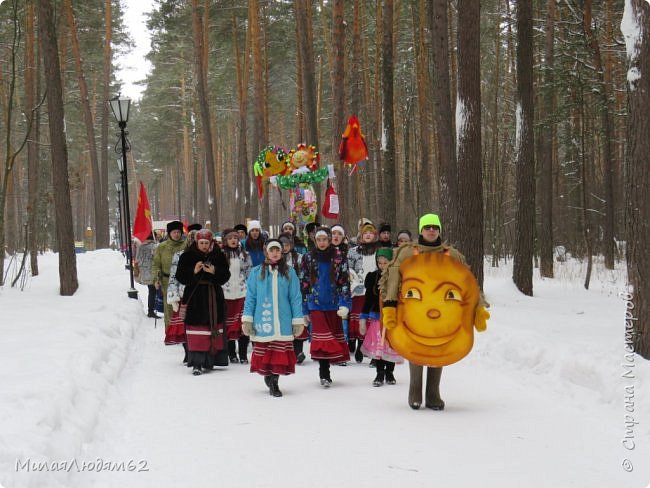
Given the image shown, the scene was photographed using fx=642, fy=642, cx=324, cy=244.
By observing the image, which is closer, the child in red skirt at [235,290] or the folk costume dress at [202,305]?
the folk costume dress at [202,305]

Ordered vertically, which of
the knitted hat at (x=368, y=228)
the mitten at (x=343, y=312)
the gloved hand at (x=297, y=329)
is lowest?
the gloved hand at (x=297, y=329)

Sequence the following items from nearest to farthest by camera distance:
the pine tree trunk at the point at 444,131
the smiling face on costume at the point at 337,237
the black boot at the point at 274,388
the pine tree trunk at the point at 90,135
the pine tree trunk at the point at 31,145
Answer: the black boot at the point at 274,388, the smiling face on costume at the point at 337,237, the pine tree trunk at the point at 444,131, the pine tree trunk at the point at 31,145, the pine tree trunk at the point at 90,135

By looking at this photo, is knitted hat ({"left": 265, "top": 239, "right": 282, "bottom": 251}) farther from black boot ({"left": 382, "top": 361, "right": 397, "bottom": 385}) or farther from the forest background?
the forest background

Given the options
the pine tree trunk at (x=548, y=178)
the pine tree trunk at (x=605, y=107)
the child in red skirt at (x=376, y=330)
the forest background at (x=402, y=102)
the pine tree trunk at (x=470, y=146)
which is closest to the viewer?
the child in red skirt at (x=376, y=330)

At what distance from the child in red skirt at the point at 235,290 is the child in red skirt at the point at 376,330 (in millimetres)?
2190

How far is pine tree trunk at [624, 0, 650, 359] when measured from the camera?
6.91 meters

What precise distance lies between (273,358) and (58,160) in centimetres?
923

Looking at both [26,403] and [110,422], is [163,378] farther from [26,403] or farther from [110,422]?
[26,403]

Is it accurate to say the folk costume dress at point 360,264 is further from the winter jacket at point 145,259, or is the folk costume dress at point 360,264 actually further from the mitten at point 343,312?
the winter jacket at point 145,259

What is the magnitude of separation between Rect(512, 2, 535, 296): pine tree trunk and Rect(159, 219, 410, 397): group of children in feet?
16.5

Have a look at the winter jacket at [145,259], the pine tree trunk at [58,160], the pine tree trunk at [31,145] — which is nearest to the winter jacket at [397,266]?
the winter jacket at [145,259]

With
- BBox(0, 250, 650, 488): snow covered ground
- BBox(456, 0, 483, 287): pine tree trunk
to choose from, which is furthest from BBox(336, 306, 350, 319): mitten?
BBox(456, 0, 483, 287): pine tree trunk

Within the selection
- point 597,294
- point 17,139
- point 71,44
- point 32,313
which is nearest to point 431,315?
point 32,313

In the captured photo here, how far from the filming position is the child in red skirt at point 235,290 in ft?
31.7
